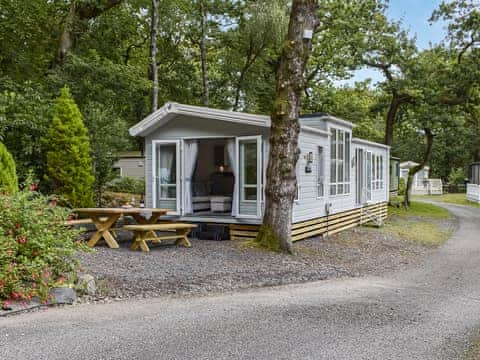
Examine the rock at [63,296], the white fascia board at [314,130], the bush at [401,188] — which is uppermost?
the white fascia board at [314,130]

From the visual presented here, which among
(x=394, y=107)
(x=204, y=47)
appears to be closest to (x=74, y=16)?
(x=204, y=47)

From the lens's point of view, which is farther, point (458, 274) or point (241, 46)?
point (241, 46)

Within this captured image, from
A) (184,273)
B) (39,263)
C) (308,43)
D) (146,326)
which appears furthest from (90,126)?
(146,326)

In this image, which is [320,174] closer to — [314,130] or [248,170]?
[314,130]

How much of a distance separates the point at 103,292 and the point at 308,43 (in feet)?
18.7

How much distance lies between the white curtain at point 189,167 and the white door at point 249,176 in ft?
3.91

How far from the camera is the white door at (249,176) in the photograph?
31.3 ft

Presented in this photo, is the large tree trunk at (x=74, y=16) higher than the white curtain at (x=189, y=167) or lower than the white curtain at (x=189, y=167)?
higher

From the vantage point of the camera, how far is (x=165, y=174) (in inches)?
420

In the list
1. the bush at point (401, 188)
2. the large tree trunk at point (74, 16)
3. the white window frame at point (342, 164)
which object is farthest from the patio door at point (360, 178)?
the bush at point (401, 188)

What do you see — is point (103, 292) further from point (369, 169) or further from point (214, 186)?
point (369, 169)

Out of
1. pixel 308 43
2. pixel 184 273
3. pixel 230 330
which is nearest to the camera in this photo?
pixel 230 330

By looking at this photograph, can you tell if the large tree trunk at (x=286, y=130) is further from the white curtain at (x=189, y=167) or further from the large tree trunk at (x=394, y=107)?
the large tree trunk at (x=394, y=107)

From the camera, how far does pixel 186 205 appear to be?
10414 mm
